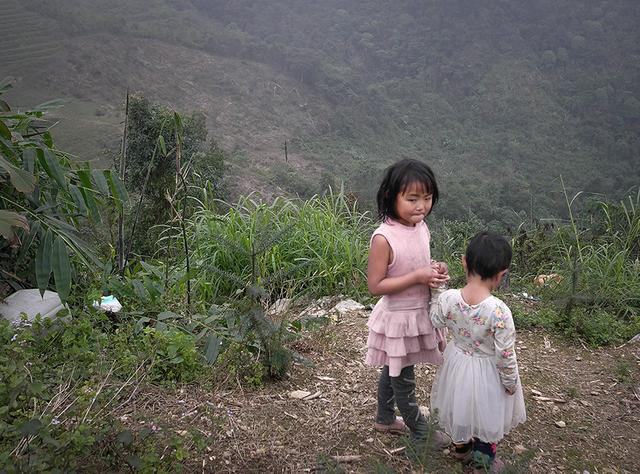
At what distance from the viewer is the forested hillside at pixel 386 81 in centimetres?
3847

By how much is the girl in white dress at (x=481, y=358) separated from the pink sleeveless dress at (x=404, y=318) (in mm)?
52

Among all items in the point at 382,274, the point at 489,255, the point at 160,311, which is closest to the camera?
the point at 489,255

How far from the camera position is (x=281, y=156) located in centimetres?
4047

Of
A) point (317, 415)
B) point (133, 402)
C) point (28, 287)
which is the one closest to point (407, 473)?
point (317, 415)

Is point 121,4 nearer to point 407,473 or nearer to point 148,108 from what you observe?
point 148,108

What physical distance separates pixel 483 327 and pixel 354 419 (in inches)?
28.4

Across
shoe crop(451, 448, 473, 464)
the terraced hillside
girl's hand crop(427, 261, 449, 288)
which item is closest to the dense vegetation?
girl's hand crop(427, 261, 449, 288)

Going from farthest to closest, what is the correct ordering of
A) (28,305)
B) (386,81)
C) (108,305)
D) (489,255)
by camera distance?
(386,81) → (108,305) → (28,305) → (489,255)

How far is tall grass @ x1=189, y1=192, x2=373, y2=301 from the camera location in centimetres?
346

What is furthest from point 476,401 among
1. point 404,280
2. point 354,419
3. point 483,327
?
point 354,419

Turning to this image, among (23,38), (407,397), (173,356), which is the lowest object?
(173,356)

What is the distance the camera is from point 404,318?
1.78m

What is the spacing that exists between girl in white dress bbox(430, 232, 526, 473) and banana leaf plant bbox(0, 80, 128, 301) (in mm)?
1358

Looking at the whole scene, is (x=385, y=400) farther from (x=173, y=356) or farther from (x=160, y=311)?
(x=160, y=311)
